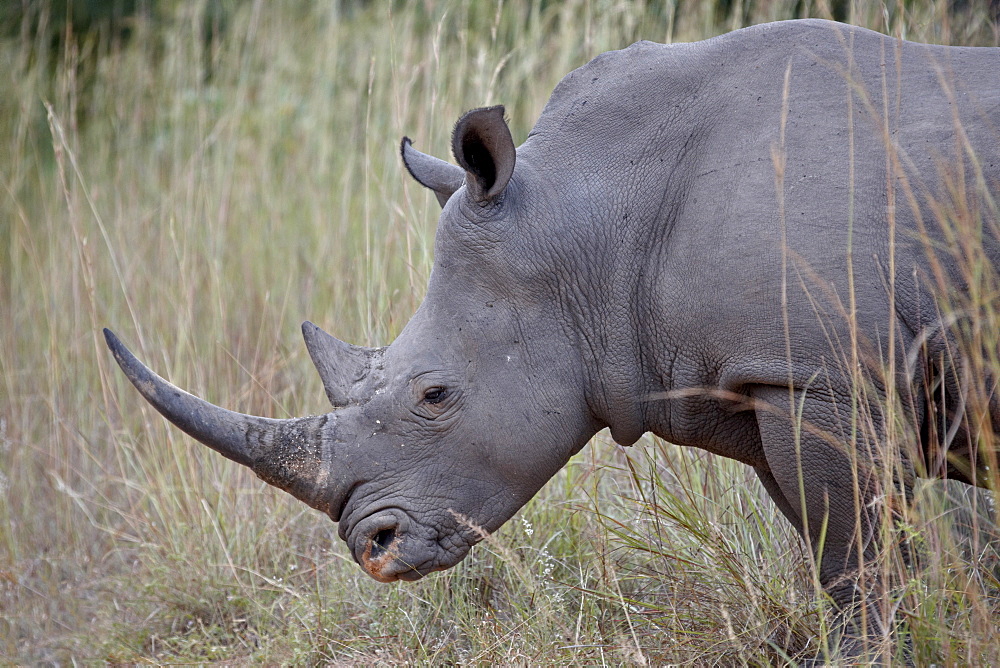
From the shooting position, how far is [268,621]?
13.1 ft

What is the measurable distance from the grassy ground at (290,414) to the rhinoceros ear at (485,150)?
3.21ft

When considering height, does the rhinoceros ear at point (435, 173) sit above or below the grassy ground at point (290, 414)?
above

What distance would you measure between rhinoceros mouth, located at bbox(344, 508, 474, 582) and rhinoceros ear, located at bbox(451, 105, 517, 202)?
2.98ft

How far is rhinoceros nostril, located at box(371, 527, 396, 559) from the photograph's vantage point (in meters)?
2.91

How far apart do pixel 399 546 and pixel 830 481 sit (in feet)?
3.77

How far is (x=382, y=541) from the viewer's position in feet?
9.66

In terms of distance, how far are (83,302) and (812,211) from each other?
181 inches

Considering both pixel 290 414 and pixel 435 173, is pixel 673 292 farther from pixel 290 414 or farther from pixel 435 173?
pixel 290 414

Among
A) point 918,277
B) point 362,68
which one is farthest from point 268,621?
point 362,68

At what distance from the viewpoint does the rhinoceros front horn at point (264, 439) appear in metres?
2.88

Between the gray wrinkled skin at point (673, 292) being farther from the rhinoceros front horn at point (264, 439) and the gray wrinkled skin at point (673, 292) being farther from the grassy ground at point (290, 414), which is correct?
the grassy ground at point (290, 414)

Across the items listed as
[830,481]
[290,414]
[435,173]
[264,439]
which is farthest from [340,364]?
[290,414]

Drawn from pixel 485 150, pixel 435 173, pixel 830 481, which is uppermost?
pixel 485 150

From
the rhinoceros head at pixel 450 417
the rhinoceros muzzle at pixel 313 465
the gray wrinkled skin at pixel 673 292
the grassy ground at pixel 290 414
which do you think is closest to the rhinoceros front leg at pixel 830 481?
the gray wrinkled skin at pixel 673 292
